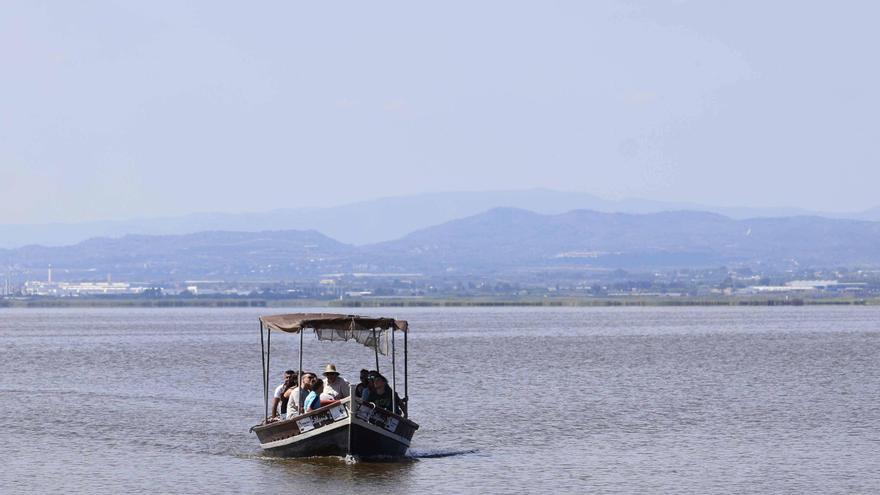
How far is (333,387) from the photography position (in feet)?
146

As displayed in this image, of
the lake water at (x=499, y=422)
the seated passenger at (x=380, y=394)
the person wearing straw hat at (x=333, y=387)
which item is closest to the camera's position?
the lake water at (x=499, y=422)

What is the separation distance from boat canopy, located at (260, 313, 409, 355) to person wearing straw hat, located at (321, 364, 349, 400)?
1.63 meters

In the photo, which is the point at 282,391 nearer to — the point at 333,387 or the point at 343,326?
the point at 343,326

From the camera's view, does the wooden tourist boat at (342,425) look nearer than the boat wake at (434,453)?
Yes

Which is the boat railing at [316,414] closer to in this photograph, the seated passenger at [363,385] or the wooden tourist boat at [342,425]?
the wooden tourist boat at [342,425]

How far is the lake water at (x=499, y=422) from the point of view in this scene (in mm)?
41812

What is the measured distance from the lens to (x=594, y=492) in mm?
39375

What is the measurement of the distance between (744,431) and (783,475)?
9.94 m

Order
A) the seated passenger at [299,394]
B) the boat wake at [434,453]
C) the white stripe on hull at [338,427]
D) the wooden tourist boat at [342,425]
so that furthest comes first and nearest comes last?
the boat wake at [434,453] → the seated passenger at [299,394] → the wooden tourist boat at [342,425] → the white stripe on hull at [338,427]

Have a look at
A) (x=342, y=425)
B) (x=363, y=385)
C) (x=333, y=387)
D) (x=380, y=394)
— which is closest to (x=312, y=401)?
(x=333, y=387)

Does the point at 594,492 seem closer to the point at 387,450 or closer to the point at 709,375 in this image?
the point at 387,450

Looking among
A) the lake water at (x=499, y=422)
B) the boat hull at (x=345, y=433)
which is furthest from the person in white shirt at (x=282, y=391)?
the lake water at (x=499, y=422)

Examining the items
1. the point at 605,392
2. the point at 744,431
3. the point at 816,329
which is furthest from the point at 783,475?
the point at 816,329

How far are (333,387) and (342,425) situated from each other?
1553mm
